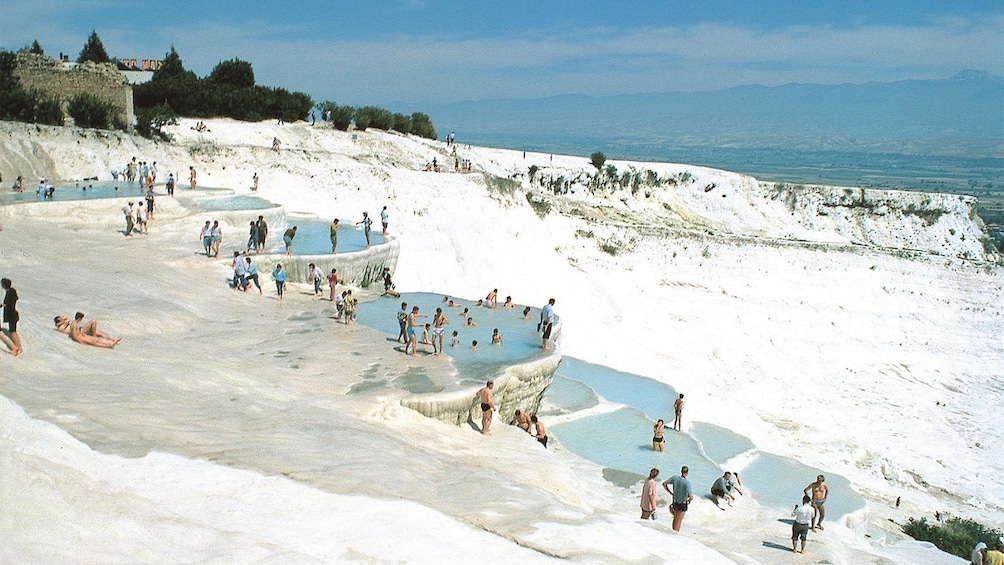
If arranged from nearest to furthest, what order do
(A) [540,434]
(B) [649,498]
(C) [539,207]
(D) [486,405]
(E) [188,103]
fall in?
(B) [649,498] < (D) [486,405] < (A) [540,434] < (C) [539,207] < (E) [188,103]

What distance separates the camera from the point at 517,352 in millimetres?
13938

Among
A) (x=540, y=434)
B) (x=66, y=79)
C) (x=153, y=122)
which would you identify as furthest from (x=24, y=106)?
(x=540, y=434)

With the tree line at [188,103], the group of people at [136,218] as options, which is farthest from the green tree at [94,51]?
the group of people at [136,218]

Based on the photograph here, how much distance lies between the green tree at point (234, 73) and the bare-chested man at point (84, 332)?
114ft

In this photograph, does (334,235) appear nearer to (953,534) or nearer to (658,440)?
(658,440)

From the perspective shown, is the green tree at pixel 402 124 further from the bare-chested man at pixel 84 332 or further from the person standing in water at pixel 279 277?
the bare-chested man at pixel 84 332

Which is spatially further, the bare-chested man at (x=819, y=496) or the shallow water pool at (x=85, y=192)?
the shallow water pool at (x=85, y=192)

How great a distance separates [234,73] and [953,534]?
3989 cm

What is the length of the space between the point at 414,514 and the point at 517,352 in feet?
22.0

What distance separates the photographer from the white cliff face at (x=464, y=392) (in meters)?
7.46

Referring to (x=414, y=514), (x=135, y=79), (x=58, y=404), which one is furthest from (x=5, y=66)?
(x=414, y=514)

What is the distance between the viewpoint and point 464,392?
1159 cm

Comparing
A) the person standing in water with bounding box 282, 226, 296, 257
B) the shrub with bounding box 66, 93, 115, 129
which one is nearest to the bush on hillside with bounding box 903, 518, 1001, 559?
the person standing in water with bounding box 282, 226, 296, 257

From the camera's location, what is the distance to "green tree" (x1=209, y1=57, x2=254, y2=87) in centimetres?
4381
